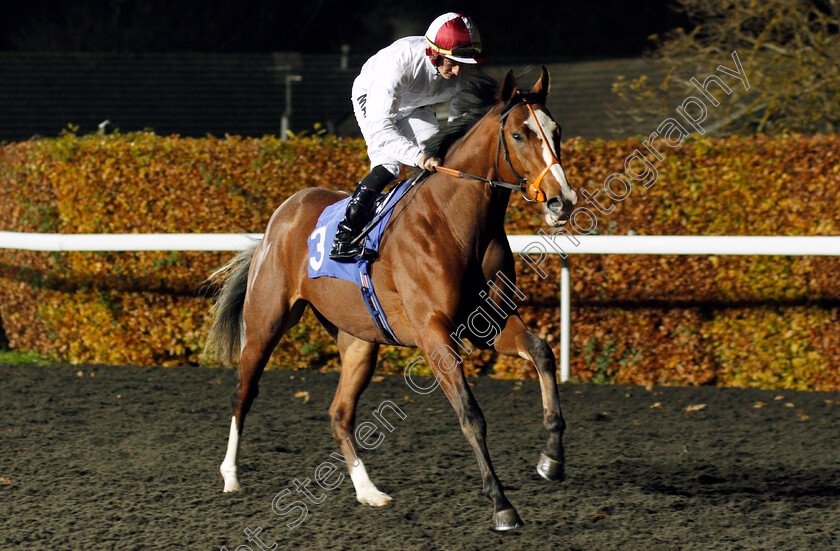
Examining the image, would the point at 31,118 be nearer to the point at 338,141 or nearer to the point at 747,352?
the point at 338,141

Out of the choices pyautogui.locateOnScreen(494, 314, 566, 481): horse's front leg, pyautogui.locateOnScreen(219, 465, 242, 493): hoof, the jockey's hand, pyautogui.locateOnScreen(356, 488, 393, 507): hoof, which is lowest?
pyautogui.locateOnScreen(356, 488, 393, 507): hoof

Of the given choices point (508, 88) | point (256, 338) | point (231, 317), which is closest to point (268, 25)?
point (231, 317)

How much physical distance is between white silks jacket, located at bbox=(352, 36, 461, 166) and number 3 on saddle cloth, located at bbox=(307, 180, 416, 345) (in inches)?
7.4

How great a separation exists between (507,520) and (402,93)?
6.21 ft

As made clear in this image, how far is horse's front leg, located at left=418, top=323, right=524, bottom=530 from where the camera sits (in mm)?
3521

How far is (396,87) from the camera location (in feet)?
13.5

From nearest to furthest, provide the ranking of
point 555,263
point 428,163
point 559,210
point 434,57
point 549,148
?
point 559,210
point 549,148
point 428,163
point 434,57
point 555,263

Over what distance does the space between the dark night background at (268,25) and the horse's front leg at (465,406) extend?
23.3m

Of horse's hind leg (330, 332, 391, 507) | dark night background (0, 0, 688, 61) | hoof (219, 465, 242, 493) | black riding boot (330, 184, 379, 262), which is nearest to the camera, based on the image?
black riding boot (330, 184, 379, 262)

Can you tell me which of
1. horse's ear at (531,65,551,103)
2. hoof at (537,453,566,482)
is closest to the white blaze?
horse's ear at (531,65,551,103)

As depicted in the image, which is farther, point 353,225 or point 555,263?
point 555,263

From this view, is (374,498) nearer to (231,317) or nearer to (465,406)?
(465,406)

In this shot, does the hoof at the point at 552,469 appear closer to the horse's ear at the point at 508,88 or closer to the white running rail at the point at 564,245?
the horse's ear at the point at 508,88

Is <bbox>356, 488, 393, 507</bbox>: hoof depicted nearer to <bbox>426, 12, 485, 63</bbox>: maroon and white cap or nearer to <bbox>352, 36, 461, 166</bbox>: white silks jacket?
<bbox>352, 36, 461, 166</bbox>: white silks jacket
